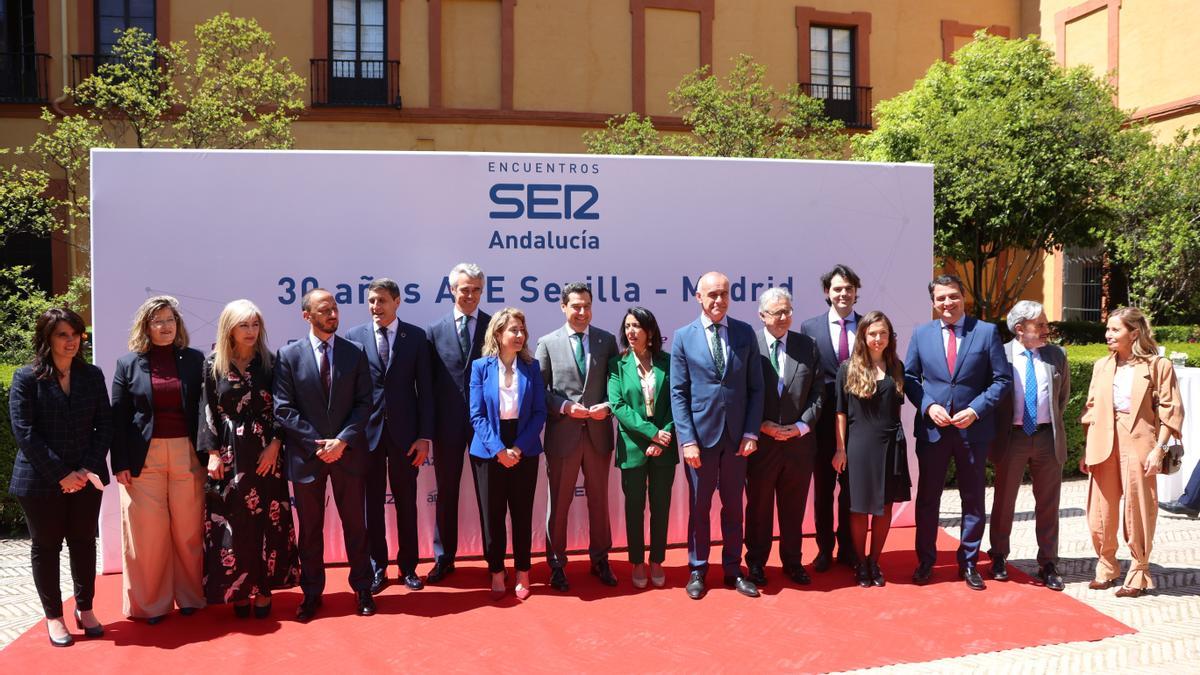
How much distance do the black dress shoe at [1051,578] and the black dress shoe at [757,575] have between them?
1.72 metres

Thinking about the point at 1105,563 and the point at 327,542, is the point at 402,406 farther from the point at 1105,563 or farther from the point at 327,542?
the point at 1105,563

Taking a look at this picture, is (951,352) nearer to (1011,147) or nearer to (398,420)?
(398,420)

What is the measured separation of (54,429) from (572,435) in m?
2.72

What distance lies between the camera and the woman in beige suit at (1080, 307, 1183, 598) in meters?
5.39

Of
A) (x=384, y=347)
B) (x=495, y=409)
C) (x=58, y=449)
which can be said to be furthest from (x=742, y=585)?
(x=58, y=449)

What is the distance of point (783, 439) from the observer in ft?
17.9

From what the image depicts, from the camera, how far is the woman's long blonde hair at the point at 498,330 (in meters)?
5.29

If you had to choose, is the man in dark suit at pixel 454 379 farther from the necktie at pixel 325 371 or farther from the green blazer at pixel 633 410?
the green blazer at pixel 633 410

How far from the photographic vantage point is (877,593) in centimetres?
545

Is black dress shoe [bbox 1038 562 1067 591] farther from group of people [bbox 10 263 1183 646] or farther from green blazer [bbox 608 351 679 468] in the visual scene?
green blazer [bbox 608 351 679 468]

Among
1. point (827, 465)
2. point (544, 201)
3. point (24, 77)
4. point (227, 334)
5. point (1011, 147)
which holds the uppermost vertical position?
point (24, 77)

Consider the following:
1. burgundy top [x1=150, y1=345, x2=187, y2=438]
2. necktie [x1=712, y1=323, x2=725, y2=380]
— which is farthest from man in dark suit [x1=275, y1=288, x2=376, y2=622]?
necktie [x1=712, y1=323, x2=725, y2=380]

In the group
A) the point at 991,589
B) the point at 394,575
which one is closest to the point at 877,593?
the point at 991,589

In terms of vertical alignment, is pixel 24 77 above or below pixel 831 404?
above
